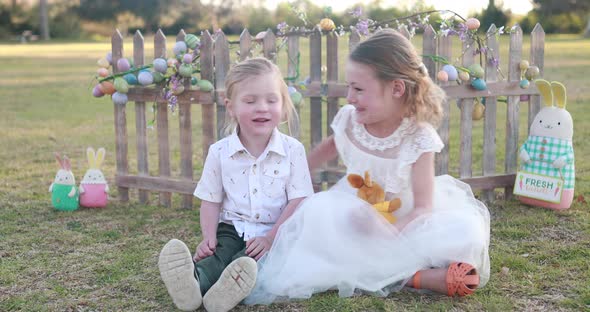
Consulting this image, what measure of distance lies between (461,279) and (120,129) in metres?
2.92

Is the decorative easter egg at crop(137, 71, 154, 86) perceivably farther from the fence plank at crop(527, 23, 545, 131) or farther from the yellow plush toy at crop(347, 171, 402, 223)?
the fence plank at crop(527, 23, 545, 131)

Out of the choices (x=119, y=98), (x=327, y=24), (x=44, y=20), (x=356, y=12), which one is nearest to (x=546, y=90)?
(x=356, y=12)

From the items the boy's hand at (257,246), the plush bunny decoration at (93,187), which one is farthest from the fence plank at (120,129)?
the boy's hand at (257,246)

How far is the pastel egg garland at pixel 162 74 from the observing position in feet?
14.8

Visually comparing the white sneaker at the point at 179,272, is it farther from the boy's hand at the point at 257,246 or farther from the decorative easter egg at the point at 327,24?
the decorative easter egg at the point at 327,24

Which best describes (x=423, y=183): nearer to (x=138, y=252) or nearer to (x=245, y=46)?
(x=138, y=252)

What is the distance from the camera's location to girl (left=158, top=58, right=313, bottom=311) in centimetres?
321

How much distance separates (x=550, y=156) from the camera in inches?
174

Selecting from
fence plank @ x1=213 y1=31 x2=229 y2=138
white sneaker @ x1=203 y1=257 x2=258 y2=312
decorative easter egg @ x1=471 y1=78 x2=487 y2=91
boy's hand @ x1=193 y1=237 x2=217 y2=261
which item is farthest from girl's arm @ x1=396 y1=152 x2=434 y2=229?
fence plank @ x1=213 y1=31 x2=229 y2=138

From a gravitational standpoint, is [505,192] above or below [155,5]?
below

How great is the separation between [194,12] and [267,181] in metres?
47.9

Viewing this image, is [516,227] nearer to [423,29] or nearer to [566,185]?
[566,185]

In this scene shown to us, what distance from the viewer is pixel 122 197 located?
4957 millimetres

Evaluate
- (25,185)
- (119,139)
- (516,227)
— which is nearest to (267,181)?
(516,227)
